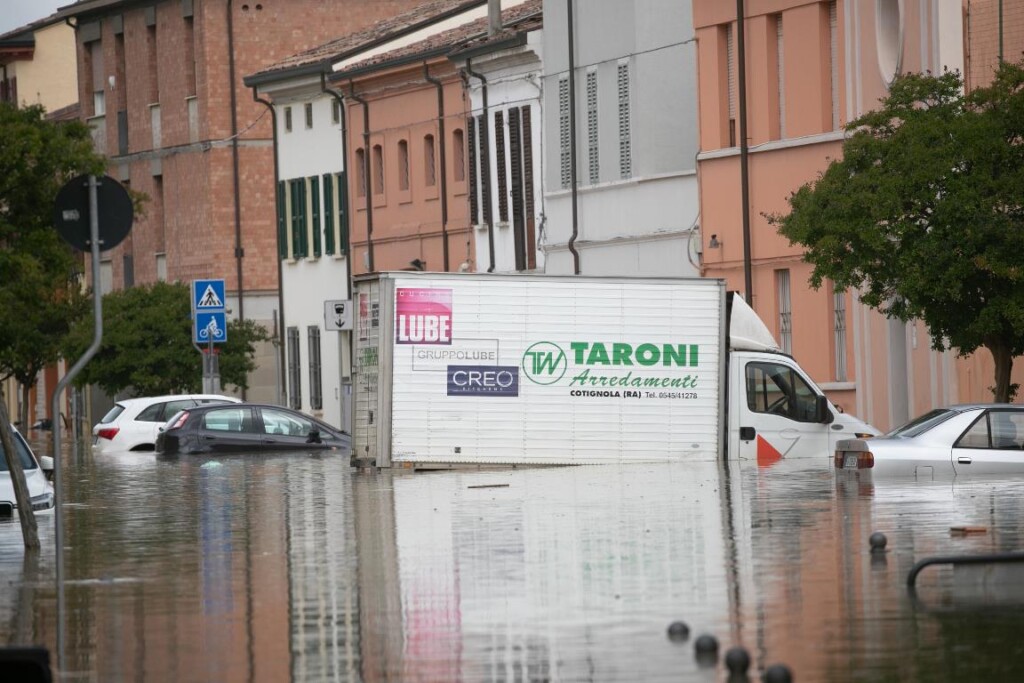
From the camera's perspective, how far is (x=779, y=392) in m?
32.9

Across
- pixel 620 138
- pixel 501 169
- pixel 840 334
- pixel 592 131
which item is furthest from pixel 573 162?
pixel 840 334

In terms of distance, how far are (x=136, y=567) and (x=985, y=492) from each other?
8.96 meters

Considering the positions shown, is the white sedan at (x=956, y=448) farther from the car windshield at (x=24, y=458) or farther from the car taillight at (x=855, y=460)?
the car windshield at (x=24, y=458)

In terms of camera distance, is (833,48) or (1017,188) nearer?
(1017,188)

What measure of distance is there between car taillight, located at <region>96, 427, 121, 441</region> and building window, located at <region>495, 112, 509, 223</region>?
11299mm

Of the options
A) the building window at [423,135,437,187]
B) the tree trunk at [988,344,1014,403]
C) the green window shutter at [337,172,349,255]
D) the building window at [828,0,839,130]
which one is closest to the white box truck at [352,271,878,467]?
the tree trunk at [988,344,1014,403]

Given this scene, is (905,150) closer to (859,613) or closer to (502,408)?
(502,408)

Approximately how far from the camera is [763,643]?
1261cm

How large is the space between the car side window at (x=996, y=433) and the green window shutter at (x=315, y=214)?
41277mm

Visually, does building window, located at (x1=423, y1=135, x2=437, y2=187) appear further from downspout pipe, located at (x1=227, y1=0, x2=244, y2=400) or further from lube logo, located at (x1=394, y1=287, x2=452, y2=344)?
lube logo, located at (x1=394, y1=287, x2=452, y2=344)

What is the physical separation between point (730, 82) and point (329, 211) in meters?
22.4

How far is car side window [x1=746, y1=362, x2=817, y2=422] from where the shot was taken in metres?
32.8

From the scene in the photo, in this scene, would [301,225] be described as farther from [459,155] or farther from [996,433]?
[996,433]

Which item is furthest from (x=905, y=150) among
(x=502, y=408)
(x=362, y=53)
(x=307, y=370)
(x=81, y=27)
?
(x=81, y=27)
